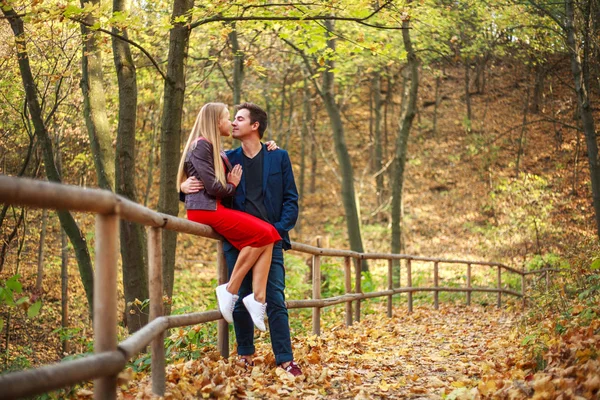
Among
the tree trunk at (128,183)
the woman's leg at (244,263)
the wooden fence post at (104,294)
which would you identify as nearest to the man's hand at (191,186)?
the woman's leg at (244,263)

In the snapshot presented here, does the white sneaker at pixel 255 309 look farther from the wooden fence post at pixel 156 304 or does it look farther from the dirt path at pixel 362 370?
the wooden fence post at pixel 156 304

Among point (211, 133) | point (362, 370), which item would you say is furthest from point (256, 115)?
point (362, 370)

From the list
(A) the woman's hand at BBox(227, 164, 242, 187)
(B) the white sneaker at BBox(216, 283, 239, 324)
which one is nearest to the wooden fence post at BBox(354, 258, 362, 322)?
(B) the white sneaker at BBox(216, 283, 239, 324)

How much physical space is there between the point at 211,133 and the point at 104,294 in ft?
7.36

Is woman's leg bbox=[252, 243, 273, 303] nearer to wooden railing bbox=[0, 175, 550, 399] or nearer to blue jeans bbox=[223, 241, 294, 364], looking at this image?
blue jeans bbox=[223, 241, 294, 364]

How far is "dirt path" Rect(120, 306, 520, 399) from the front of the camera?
14.3ft

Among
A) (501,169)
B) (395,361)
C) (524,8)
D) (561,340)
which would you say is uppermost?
(524,8)

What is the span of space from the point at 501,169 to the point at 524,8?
11267 millimetres

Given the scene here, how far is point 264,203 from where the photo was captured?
5121mm

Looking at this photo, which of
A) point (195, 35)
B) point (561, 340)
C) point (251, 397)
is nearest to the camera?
point (251, 397)

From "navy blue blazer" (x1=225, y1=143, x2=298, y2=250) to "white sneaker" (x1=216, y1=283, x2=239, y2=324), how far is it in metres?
0.62

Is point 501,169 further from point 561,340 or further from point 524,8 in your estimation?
point 561,340

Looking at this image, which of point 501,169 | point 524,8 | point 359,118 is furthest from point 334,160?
point 524,8

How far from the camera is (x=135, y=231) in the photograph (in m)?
8.33
